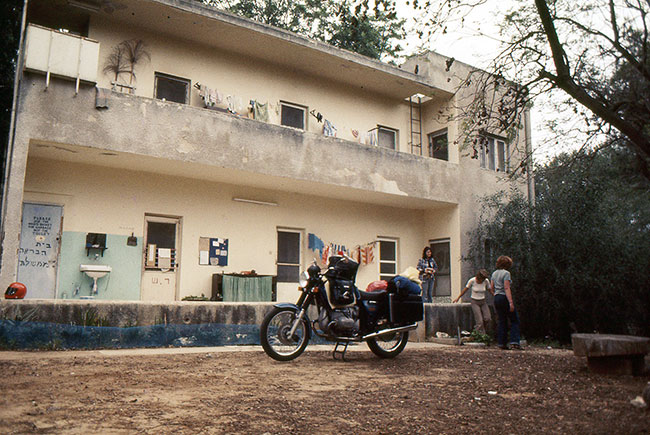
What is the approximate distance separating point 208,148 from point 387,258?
6734 mm

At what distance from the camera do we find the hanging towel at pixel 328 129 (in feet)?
45.5

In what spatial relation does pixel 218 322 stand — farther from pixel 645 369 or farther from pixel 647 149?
pixel 647 149

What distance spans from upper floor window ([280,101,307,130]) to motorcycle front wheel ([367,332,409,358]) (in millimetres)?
7470

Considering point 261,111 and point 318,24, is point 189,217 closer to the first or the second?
point 261,111

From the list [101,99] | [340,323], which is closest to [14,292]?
[101,99]

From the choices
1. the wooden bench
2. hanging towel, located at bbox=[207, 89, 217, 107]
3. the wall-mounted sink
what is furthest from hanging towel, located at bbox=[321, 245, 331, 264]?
the wooden bench

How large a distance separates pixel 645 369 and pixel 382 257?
9.39 metres

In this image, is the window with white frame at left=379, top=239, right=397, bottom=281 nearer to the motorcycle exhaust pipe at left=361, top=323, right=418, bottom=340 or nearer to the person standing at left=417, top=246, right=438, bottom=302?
the person standing at left=417, top=246, right=438, bottom=302

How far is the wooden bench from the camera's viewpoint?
5.79 metres

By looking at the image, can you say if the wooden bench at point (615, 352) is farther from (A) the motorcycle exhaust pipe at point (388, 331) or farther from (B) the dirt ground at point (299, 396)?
(A) the motorcycle exhaust pipe at point (388, 331)

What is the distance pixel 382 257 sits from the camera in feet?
49.6

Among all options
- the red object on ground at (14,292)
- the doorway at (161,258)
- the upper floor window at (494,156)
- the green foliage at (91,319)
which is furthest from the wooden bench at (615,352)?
the upper floor window at (494,156)

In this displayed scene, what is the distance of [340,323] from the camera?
6.87 meters

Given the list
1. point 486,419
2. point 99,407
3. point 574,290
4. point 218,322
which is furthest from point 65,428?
point 574,290
